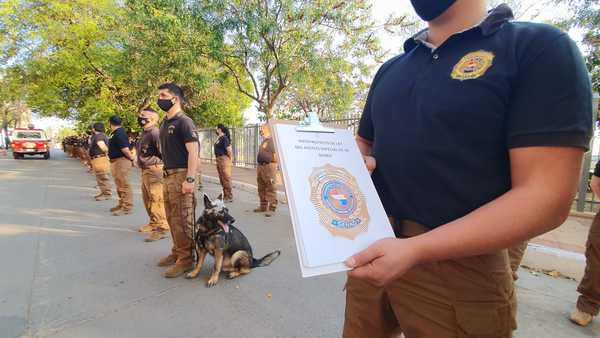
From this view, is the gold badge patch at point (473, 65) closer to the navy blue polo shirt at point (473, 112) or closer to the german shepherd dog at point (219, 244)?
the navy blue polo shirt at point (473, 112)

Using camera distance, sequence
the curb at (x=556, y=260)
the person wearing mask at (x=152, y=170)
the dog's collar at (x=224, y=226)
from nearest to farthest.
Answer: the dog's collar at (x=224, y=226) < the curb at (x=556, y=260) < the person wearing mask at (x=152, y=170)

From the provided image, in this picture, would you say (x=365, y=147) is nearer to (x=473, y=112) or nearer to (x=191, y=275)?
(x=473, y=112)

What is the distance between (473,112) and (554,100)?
176 millimetres

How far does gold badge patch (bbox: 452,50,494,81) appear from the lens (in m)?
0.89

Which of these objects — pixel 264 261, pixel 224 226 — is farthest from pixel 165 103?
pixel 264 261

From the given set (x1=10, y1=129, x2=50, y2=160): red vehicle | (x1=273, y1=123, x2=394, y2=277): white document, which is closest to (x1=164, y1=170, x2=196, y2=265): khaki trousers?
(x1=273, y1=123, x2=394, y2=277): white document

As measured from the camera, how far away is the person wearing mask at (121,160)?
6328 millimetres

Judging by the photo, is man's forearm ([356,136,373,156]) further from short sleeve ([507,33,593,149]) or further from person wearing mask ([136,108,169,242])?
person wearing mask ([136,108,169,242])

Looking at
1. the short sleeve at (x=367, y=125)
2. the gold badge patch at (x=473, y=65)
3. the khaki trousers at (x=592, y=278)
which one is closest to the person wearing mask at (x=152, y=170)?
the short sleeve at (x=367, y=125)

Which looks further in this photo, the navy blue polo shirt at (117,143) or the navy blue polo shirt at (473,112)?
the navy blue polo shirt at (117,143)

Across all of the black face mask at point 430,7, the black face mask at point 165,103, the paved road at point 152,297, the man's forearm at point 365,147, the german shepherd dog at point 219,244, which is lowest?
the paved road at point 152,297

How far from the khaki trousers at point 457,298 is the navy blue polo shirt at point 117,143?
649cm

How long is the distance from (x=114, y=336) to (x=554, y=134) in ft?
9.86

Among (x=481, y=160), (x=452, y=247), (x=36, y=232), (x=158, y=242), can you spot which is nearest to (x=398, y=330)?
(x=452, y=247)
